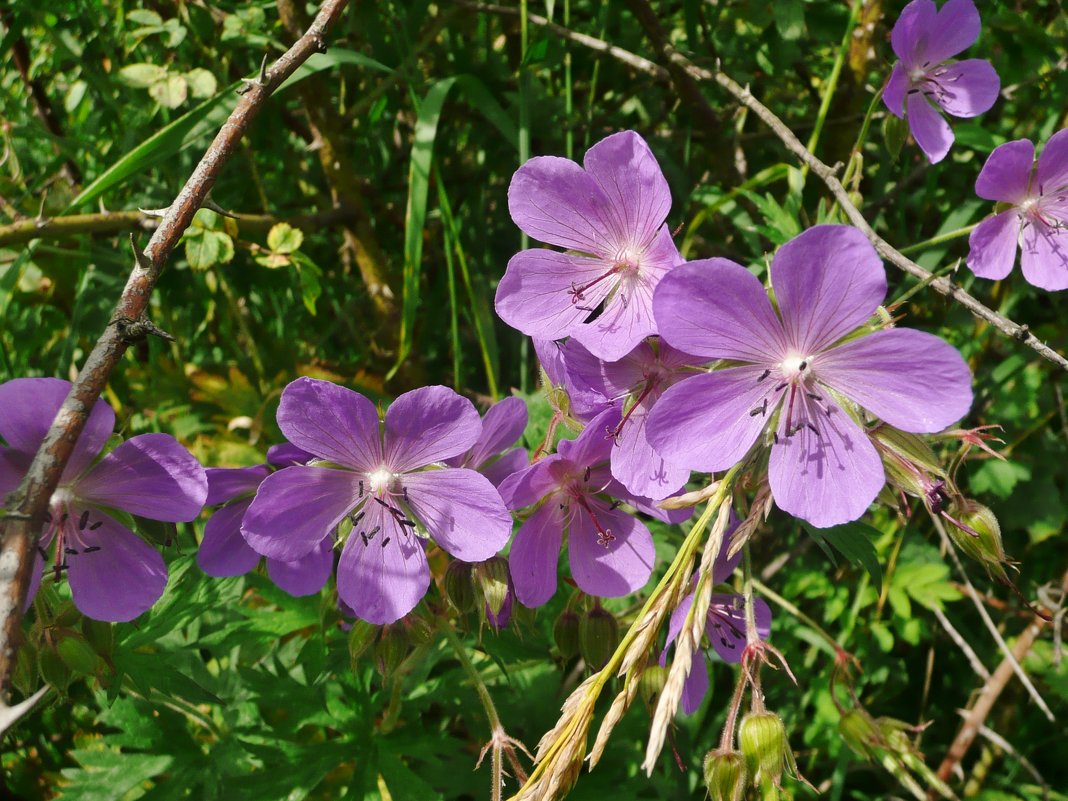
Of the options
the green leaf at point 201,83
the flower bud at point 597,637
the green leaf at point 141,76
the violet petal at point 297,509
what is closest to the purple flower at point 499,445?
the violet petal at point 297,509

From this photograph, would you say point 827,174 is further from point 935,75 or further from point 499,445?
point 499,445

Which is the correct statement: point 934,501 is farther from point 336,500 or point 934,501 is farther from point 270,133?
point 270,133

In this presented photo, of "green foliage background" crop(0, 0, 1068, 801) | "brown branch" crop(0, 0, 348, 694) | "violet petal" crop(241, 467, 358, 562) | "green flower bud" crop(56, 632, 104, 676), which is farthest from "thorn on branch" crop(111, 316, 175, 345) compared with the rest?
"green foliage background" crop(0, 0, 1068, 801)

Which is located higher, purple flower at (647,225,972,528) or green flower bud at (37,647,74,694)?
purple flower at (647,225,972,528)

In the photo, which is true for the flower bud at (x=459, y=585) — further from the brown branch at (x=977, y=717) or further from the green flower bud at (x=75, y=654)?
the brown branch at (x=977, y=717)

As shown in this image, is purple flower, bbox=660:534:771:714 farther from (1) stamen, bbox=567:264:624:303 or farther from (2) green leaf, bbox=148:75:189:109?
(2) green leaf, bbox=148:75:189:109

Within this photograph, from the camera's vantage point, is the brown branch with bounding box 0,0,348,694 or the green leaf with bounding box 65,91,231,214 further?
the green leaf with bounding box 65,91,231,214
